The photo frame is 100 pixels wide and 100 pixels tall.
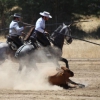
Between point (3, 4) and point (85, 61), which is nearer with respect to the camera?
point (85, 61)

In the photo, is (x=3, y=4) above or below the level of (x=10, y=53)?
below

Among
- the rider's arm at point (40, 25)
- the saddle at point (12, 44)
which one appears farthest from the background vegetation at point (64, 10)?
the rider's arm at point (40, 25)

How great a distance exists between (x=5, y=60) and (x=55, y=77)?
5048mm

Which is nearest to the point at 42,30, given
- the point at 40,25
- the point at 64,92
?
the point at 40,25

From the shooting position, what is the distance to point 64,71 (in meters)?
14.6

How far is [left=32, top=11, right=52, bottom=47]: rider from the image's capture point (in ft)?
55.0

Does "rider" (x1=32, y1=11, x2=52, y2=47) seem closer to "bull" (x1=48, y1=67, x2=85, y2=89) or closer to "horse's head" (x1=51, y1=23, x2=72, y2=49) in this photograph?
"horse's head" (x1=51, y1=23, x2=72, y2=49)

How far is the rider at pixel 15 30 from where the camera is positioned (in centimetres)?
1811

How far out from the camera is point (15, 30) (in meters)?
18.6

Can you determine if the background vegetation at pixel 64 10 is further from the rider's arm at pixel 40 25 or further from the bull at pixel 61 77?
the bull at pixel 61 77

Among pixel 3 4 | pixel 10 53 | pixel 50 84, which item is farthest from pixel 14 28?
pixel 3 4

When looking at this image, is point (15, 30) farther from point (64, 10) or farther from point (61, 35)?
point (64, 10)

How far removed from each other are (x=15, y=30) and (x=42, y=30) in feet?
6.67

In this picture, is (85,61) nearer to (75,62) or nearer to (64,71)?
(75,62)
